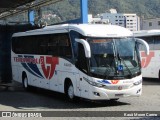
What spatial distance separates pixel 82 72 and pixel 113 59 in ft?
3.66

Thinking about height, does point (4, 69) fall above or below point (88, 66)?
below

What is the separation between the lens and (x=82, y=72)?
43.2 ft

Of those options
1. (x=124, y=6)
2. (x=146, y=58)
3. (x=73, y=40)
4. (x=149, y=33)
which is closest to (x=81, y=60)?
(x=73, y=40)

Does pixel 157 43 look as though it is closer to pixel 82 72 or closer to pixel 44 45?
pixel 44 45

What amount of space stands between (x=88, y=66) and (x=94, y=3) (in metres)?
78.9

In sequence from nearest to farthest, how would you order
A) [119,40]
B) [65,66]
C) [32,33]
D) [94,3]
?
[119,40], [65,66], [32,33], [94,3]

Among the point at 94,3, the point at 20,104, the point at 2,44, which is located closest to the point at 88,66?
the point at 20,104

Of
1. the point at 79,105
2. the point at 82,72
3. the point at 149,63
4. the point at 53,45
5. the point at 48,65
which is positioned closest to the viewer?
the point at 82,72

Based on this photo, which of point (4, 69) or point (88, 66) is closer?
point (88, 66)

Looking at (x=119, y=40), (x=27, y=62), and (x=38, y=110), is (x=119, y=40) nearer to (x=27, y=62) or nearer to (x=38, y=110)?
(x=38, y=110)

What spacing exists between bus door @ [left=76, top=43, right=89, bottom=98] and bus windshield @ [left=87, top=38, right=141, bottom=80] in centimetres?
30

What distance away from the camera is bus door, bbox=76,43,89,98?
511 inches

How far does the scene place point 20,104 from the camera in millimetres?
13805

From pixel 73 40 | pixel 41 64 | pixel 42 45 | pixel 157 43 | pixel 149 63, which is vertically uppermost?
pixel 73 40
